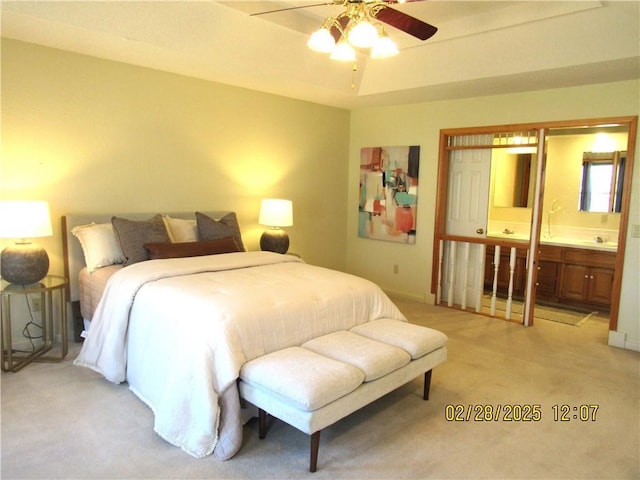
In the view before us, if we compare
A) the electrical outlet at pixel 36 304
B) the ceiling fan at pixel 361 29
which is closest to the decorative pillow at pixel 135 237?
the electrical outlet at pixel 36 304

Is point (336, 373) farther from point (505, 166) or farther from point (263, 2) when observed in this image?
point (505, 166)

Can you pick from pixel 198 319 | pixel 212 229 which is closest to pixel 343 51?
pixel 198 319

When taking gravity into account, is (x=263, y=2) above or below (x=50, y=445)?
above

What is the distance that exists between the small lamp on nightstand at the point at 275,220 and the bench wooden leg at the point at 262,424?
2.59m

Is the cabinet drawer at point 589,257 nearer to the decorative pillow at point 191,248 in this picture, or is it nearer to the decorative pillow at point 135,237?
the decorative pillow at point 191,248

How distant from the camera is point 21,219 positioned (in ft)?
10.2

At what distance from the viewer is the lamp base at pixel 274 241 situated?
490 centimetres

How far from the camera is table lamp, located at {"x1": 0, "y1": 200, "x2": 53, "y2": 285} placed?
3.08 meters

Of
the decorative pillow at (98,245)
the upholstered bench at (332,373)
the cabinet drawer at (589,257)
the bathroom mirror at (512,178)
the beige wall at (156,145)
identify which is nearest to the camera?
the upholstered bench at (332,373)

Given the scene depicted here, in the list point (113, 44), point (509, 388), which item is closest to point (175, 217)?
point (113, 44)

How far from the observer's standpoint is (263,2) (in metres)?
3.64

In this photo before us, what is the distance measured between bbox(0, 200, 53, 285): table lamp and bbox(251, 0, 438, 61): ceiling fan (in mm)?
2170

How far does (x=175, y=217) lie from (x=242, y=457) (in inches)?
103

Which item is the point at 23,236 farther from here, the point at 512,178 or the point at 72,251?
Answer: the point at 512,178
